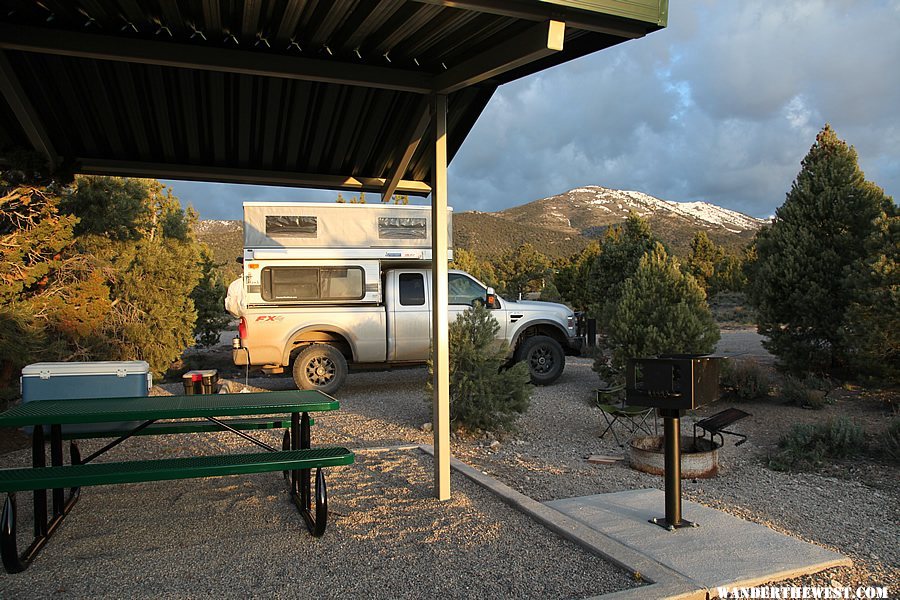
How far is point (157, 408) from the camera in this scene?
154 inches

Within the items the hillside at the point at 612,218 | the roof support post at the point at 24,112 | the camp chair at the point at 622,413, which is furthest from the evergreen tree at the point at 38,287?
the hillside at the point at 612,218

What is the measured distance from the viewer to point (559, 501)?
4.41m

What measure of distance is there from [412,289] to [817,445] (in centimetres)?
612

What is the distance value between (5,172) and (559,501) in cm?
511

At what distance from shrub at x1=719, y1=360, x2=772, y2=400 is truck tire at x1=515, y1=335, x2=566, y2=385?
2.63 meters

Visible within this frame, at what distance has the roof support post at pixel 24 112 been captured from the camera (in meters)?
Result: 4.00

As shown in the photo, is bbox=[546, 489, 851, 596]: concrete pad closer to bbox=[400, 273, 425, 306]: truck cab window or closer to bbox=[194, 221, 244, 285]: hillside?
bbox=[400, 273, 425, 306]: truck cab window

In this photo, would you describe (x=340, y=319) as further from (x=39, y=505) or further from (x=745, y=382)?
(x=39, y=505)

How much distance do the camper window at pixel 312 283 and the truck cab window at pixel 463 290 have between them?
146cm

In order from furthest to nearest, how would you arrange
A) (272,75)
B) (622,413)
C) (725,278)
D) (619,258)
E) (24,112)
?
(725,278), (619,258), (622,413), (24,112), (272,75)

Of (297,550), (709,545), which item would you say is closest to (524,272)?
(709,545)

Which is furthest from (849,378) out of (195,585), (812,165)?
(195,585)

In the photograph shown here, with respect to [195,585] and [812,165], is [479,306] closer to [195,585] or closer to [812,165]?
[195,585]

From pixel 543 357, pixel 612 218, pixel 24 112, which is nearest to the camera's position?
pixel 24 112
